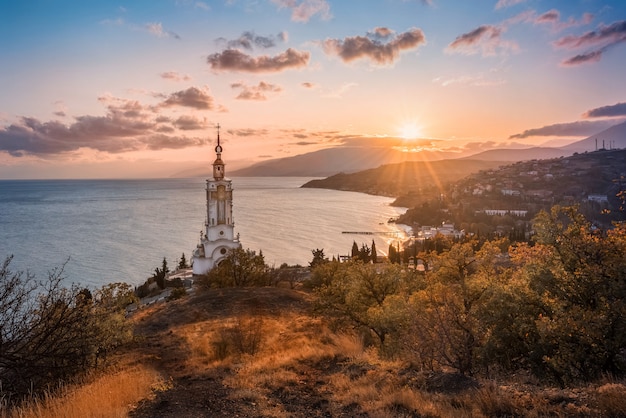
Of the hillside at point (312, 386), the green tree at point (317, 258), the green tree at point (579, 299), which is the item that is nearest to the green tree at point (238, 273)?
the green tree at point (317, 258)

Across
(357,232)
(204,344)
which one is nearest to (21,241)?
(357,232)

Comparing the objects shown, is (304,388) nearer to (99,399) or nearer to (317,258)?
(99,399)

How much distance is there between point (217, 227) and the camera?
176 ft

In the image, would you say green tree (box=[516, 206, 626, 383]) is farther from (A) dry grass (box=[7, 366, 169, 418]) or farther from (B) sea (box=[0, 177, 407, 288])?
(B) sea (box=[0, 177, 407, 288])

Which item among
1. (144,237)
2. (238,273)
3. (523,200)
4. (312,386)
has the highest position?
(312,386)

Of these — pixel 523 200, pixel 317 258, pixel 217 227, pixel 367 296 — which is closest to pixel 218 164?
pixel 217 227

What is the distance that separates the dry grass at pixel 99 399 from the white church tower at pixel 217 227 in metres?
41.4

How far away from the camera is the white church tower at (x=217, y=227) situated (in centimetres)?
5319

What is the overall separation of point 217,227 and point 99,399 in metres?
45.7

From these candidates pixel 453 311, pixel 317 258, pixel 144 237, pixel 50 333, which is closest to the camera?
pixel 50 333

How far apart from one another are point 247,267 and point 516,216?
11834cm

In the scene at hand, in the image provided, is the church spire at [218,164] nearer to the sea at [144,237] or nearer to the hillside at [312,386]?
the sea at [144,237]

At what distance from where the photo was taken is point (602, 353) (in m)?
9.64

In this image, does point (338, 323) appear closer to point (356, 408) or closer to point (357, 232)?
point (356, 408)
